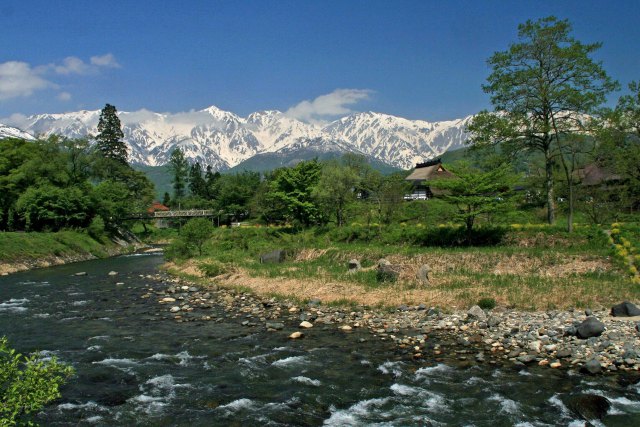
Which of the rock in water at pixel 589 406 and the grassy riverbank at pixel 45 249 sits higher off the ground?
A: the grassy riverbank at pixel 45 249

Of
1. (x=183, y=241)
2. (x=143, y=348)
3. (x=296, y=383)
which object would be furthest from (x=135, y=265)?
(x=296, y=383)

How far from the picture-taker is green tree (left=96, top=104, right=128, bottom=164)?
9619 cm

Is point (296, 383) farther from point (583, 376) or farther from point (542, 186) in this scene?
point (542, 186)

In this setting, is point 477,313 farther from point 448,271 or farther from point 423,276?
point 448,271

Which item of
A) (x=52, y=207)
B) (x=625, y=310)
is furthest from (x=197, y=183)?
(x=625, y=310)

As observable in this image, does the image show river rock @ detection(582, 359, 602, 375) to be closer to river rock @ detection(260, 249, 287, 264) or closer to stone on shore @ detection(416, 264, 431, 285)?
stone on shore @ detection(416, 264, 431, 285)

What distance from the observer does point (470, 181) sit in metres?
33.7

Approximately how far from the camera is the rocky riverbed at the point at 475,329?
48.9 ft

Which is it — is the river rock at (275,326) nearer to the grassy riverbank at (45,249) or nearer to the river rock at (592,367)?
the river rock at (592,367)

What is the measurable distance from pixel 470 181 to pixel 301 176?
85.0 ft

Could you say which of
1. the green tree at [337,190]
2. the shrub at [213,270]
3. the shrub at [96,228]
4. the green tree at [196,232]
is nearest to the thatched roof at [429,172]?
the green tree at [337,190]

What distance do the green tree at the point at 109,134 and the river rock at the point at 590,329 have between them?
97.0 m

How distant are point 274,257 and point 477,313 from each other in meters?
20.9

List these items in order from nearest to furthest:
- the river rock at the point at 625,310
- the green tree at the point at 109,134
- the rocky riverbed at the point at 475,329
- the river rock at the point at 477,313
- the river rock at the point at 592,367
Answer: the river rock at the point at 592,367 < the rocky riverbed at the point at 475,329 < the river rock at the point at 625,310 < the river rock at the point at 477,313 < the green tree at the point at 109,134
